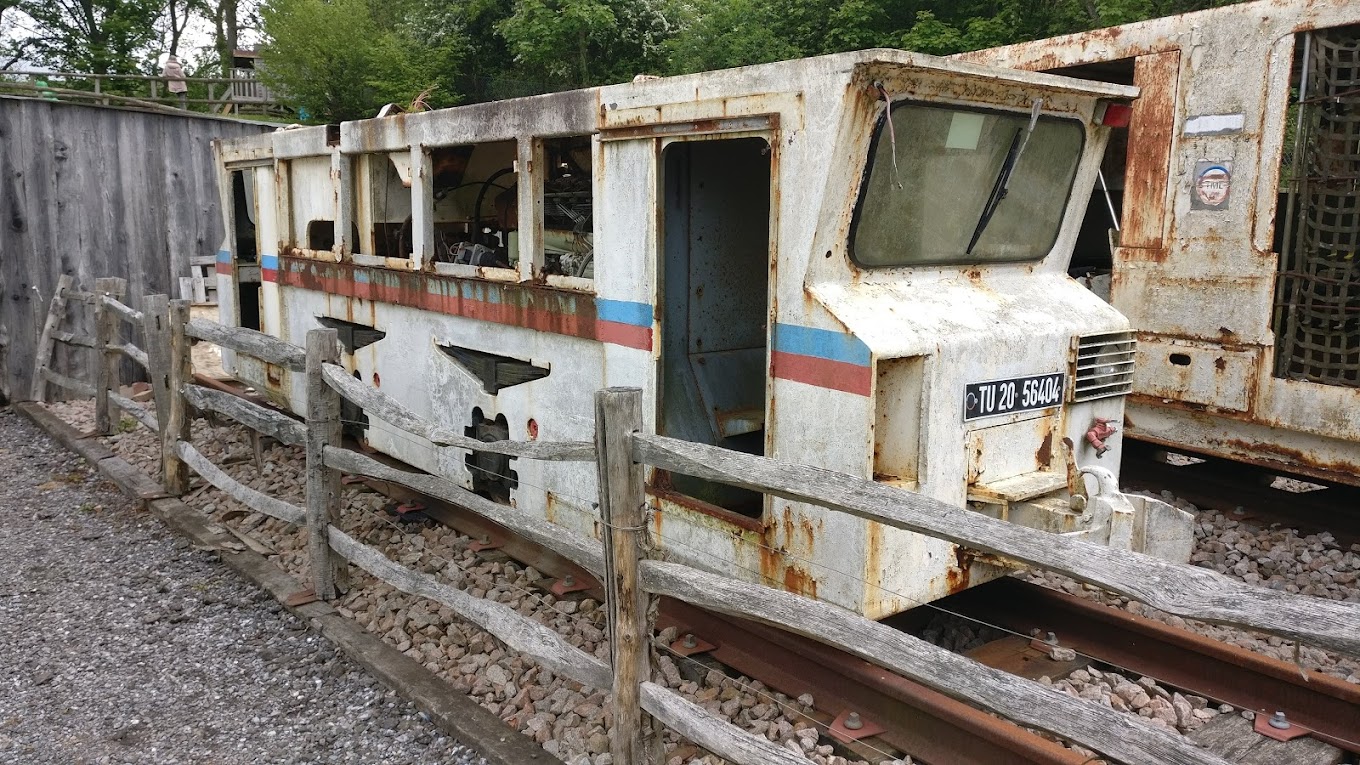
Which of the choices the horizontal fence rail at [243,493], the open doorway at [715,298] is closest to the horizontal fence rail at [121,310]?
the horizontal fence rail at [243,493]

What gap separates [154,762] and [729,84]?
3252mm

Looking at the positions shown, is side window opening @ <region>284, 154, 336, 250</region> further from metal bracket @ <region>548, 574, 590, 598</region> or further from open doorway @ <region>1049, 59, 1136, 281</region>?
open doorway @ <region>1049, 59, 1136, 281</region>

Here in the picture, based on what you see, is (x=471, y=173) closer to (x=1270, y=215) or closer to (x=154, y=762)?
(x=154, y=762)

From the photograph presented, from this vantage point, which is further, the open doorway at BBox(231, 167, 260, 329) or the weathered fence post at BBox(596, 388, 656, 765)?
the open doorway at BBox(231, 167, 260, 329)

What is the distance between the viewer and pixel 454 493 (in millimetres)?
4555

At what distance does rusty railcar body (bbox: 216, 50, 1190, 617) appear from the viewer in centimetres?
378

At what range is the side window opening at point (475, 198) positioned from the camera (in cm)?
652

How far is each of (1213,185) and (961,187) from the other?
2.86m

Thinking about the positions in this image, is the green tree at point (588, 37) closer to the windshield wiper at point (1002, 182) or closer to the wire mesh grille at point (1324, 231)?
the wire mesh grille at point (1324, 231)

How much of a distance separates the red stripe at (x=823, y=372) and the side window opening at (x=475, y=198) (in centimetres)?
279

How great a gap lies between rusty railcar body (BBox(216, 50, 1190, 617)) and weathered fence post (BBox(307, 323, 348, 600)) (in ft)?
2.64

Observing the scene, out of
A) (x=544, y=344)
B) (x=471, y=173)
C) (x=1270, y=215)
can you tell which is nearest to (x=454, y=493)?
(x=544, y=344)

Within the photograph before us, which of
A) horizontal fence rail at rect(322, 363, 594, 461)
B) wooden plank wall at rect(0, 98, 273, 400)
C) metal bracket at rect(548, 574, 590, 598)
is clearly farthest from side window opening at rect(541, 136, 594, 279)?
wooden plank wall at rect(0, 98, 273, 400)

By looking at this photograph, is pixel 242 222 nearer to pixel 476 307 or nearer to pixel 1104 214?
pixel 476 307
